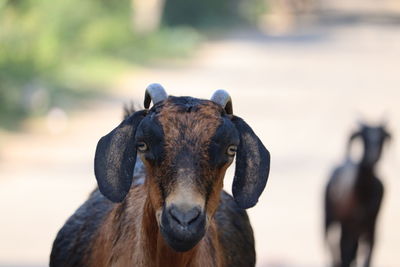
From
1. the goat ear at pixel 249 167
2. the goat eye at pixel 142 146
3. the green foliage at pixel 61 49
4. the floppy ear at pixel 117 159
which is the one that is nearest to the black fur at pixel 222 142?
the goat ear at pixel 249 167

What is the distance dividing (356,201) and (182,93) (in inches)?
518

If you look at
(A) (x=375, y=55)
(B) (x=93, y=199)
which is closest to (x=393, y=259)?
(B) (x=93, y=199)

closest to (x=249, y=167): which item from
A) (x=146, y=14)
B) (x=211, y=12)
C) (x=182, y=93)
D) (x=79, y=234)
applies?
(x=79, y=234)

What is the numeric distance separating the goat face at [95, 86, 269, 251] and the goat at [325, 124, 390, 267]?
7.77 metres

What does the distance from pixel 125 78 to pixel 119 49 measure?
4.66 m

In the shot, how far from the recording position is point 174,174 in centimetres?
526

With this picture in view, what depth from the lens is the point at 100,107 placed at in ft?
77.6

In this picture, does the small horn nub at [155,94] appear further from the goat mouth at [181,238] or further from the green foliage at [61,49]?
the green foliage at [61,49]

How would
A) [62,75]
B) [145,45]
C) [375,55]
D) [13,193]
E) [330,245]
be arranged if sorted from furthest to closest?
[375,55] < [145,45] < [62,75] < [13,193] < [330,245]

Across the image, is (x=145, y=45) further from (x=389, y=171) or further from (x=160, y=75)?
(x=389, y=171)

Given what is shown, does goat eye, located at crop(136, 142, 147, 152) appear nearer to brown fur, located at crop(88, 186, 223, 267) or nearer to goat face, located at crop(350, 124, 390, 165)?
brown fur, located at crop(88, 186, 223, 267)

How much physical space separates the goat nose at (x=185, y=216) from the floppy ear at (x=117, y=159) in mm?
631

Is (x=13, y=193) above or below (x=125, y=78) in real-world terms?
below

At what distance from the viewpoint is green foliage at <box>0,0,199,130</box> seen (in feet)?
72.2
